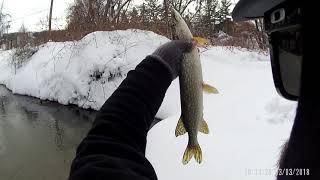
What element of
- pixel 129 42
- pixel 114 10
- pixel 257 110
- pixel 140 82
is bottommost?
pixel 257 110

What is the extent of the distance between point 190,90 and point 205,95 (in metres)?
4.37

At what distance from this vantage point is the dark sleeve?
0.79 metres

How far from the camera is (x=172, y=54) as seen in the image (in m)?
0.99

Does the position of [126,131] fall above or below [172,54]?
below

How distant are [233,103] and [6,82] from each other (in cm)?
1005

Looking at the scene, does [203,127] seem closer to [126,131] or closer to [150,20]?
[126,131]

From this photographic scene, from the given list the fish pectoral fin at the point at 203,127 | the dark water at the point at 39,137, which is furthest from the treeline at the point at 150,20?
the fish pectoral fin at the point at 203,127

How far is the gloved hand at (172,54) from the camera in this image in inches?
38.4

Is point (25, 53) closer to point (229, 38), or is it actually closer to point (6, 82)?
point (6, 82)

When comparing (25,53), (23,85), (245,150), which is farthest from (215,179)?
(25,53)

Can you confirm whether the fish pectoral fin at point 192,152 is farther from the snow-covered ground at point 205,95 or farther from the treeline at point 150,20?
the treeline at point 150,20

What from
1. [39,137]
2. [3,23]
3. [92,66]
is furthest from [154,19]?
[3,23]

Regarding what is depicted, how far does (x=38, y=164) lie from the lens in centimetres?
496

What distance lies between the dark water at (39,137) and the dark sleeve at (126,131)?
151 inches
